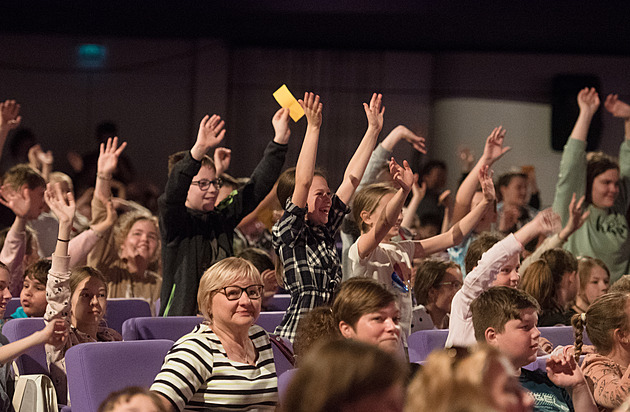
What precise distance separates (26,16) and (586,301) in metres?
6.68

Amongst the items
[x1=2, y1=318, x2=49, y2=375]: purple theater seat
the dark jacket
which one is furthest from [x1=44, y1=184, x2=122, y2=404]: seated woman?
the dark jacket

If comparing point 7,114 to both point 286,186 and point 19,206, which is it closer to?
point 19,206

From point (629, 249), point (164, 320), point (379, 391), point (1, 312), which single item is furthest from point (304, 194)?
point (629, 249)

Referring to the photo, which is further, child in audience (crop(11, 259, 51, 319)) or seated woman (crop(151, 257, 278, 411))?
child in audience (crop(11, 259, 51, 319))

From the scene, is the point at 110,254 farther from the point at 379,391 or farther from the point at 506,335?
the point at 379,391

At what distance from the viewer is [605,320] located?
3488 millimetres

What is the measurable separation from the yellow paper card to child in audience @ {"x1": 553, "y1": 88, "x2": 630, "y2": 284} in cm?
210

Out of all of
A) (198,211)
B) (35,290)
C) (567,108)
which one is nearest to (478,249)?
(198,211)

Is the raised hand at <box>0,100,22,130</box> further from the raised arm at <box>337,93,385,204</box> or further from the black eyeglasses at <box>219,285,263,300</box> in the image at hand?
the black eyeglasses at <box>219,285,263,300</box>

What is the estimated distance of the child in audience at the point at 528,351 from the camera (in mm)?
3125

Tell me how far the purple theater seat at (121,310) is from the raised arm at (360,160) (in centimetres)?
121

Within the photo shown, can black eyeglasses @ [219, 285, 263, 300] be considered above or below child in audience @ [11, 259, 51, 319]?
above

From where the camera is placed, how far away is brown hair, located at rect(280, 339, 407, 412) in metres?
1.68

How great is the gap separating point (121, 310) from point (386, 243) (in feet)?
4.71
